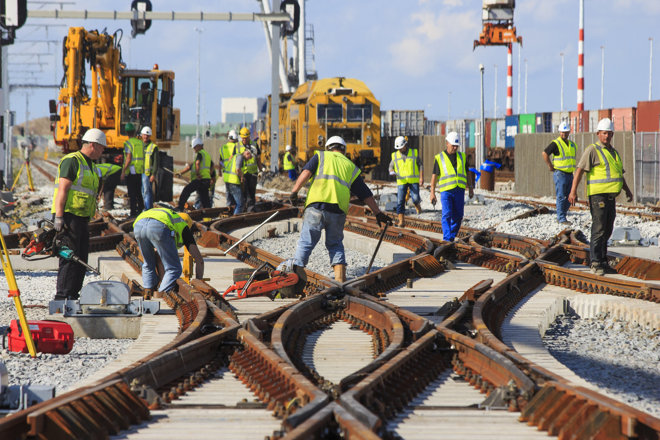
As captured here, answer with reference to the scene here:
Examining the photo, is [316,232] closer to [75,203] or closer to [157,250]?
[157,250]

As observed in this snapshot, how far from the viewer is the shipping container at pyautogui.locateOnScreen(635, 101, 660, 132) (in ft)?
123

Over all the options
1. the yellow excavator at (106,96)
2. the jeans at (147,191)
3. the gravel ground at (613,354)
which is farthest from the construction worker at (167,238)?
the yellow excavator at (106,96)

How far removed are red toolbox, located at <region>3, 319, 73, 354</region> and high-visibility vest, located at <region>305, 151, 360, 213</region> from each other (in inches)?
141

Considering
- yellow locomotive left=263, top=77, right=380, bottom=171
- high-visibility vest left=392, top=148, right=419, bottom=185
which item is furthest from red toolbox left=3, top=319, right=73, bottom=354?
yellow locomotive left=263, top=77, right=380, bottom=171

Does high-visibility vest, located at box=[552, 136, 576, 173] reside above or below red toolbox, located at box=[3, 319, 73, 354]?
above

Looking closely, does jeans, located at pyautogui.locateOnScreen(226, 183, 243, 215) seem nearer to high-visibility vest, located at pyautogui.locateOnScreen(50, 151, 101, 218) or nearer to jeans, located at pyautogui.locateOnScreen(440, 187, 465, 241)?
jeans, located at pyautogui.locateOnScreen(440, 187, 465, 241)

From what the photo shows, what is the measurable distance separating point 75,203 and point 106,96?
48.0ft

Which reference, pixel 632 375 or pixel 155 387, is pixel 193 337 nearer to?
pixel 155 387

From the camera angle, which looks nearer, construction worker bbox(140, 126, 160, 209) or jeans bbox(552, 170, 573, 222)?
jeans bbox(552, 170, 573, 222)

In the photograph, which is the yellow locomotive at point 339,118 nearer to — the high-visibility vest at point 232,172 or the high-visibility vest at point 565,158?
the high-visibility vest at point 232,172

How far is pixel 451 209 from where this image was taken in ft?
46.2

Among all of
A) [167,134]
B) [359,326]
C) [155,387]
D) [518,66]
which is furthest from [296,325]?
[518,66]

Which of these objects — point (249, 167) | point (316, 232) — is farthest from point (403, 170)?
point (316, 232)

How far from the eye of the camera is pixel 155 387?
592 cm
